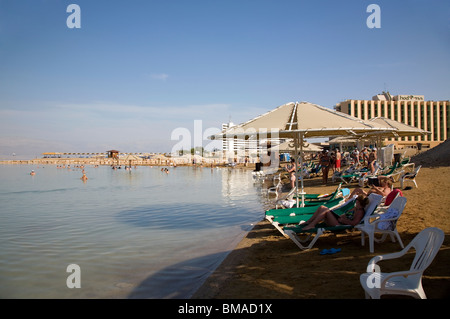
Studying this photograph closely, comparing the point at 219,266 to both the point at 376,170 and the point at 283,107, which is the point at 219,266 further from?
the point at 376,170

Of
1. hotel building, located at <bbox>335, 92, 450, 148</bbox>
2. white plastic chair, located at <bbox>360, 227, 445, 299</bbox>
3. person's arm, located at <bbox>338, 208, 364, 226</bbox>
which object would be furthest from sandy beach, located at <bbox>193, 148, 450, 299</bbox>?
hotel building, located at <bbox>335, 92, 450, 148</bbox>

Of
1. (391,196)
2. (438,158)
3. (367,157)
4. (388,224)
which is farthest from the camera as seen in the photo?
(367,157)

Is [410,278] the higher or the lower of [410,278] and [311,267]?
the higher

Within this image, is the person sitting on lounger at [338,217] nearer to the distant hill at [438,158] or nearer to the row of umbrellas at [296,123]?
the row of umbrellas at [296,123]

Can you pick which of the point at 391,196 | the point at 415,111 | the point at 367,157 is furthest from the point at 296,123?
the point at 415,111

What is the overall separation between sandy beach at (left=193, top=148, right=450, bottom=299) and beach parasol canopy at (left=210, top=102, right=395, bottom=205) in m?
2.06

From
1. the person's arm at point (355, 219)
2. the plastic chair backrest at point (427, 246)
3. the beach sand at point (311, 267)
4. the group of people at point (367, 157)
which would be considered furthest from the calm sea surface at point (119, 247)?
the group of people at point (367, 157)

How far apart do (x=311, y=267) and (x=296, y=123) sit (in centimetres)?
270

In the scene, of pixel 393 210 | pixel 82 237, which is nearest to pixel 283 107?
pixel 393 210

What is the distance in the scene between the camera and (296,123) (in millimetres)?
6223

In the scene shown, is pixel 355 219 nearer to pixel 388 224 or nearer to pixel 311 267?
pixel 388 224

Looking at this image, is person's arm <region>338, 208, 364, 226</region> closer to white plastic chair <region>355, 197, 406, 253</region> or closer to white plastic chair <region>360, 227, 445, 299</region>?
white plastic chair <region>355, 197, 406, 253</region>

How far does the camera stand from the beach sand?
3.83 metres
